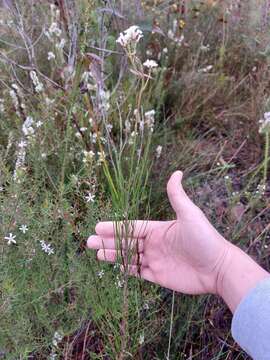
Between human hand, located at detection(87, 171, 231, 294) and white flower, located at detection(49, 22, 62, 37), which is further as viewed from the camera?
white flower, located at detection(49, 22, 62, 37)

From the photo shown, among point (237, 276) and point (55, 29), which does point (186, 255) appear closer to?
point (237, 276)

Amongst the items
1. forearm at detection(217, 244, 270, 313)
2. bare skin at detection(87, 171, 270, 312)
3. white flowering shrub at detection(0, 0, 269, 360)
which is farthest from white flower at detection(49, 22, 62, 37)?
forearm at detection(217, 244, 270, 313)

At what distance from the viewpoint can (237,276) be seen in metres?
1.29

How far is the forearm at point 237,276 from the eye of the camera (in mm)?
1263

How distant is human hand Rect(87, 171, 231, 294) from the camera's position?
4.27ft

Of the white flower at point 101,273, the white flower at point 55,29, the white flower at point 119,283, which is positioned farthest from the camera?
the white flower at point 55,29

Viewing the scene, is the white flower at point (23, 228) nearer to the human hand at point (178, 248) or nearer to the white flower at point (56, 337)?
the human hand at point (178, 248)

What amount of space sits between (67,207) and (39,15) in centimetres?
174

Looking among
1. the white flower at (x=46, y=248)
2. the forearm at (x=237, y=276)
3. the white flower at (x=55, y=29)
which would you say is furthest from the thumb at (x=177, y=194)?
the white flower at (x=55, y=29)

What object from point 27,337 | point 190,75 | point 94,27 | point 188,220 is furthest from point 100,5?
point 27,337

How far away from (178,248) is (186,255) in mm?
37

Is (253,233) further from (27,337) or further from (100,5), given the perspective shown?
(100,5)

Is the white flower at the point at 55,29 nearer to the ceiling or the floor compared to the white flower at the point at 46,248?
nearer to the ceiling

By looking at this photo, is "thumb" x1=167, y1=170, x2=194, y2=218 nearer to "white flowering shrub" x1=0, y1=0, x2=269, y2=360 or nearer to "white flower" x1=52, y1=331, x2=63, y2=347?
"white flowering shrub" x1=0, y1=0, x2=269, y2=360
